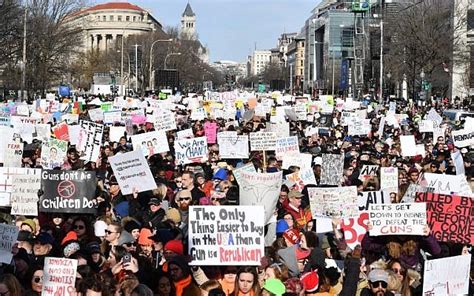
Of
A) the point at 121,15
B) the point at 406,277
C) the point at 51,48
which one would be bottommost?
the point at 406,277

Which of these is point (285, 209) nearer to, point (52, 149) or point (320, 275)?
point (320, 275)

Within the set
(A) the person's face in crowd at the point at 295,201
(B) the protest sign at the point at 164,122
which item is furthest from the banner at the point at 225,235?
(B) the protest sign at the point at 164,122

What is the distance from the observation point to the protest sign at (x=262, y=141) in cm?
1778

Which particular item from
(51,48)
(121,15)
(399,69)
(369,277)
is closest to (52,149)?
(369,277)

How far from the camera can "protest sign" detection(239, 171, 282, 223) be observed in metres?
10.6

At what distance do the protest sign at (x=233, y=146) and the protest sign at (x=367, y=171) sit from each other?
3.32 meters

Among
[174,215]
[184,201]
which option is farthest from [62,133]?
[174,215]

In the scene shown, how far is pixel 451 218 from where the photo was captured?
29.4 ft

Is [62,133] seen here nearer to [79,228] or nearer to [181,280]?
[79,228]

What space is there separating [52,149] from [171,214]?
5272 millimetres

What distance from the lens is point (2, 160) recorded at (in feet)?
49.1

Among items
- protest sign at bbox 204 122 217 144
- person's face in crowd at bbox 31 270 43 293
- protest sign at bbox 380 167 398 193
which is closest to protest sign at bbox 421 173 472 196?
protest sign at bbox 380 167 398 193

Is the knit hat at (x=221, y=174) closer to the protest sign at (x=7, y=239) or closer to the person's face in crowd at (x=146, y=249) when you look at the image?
the person's face in crowd at (x=146, y=249)

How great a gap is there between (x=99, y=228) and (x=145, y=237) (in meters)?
0.83
